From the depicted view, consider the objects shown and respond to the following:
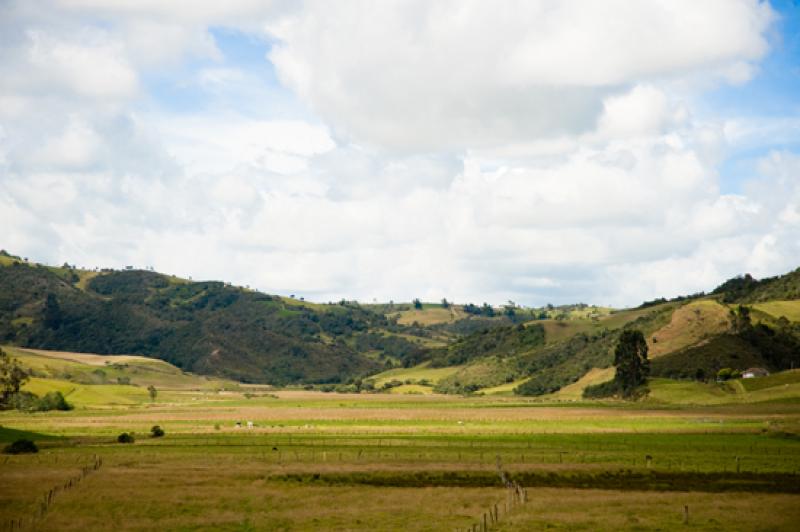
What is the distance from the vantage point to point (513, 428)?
119m

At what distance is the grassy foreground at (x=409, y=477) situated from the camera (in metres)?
55.5

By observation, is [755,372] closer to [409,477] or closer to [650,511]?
[409,477]

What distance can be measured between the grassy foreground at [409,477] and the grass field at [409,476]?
18 centimetres

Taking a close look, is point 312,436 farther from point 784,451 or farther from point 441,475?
point 784,451

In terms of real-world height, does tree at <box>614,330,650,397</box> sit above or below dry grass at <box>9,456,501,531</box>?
above

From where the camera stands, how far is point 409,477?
236 feet

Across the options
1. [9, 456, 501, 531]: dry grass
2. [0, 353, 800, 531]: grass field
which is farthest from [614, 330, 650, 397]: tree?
[9, 456, 501, 531]: dry grass

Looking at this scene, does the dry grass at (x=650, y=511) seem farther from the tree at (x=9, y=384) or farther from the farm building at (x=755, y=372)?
the tree at (x=9, y=384)

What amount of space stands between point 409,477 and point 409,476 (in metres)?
0.44

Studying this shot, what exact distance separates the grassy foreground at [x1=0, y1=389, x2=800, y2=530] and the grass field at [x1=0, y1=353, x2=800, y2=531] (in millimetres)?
185

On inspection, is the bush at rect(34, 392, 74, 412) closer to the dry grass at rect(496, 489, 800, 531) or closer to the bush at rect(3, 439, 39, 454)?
the bush at rect(3, 439, 39, 454)

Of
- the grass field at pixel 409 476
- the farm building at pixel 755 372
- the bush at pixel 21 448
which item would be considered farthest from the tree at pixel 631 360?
the bush at pixel 21 448

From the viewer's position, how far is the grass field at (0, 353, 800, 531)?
5553 cm

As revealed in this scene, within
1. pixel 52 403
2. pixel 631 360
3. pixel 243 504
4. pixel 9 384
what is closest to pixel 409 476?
pixel 243 504
